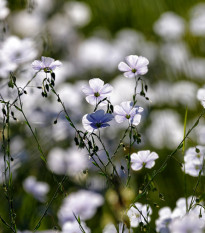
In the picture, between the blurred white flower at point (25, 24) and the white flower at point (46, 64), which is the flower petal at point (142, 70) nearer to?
the white flower at point (46, 64)

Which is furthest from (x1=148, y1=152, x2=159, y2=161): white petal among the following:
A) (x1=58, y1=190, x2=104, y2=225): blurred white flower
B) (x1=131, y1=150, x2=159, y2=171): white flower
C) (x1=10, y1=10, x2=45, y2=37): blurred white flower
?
(x1=10, y1=10, x2=45, y2=37): blurred white flower

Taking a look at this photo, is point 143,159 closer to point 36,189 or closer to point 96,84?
point 96,84

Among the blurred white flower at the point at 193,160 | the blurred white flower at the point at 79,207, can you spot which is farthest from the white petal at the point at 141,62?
the blurred white flower at the point at 79,207

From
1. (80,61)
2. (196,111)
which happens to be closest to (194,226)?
(196,111)

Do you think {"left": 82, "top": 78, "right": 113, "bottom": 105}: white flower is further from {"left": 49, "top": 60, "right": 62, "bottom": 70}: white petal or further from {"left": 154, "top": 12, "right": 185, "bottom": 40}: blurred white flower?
{"left": 154, "top": 12, "right": 185, "bottom": 40}: blurred white flower

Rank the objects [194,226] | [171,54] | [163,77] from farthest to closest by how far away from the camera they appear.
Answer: [171,54]
[163,77]
[194,226]

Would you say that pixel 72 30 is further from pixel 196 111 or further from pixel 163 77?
pixel 196 111

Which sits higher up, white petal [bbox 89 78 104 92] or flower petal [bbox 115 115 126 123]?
white petal [bbox 89 78 104 92]
